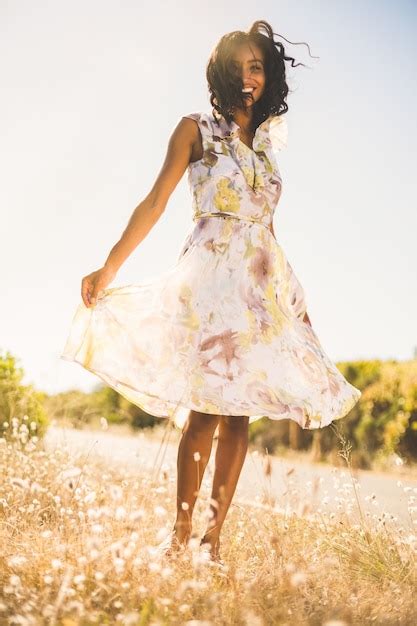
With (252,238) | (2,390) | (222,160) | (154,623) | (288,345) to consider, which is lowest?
(154,623)

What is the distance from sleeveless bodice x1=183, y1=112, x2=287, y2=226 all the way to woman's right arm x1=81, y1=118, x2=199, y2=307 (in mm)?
69

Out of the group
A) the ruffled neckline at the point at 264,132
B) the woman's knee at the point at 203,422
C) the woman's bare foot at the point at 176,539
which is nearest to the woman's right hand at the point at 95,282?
the woman's knee at the point at 203,422

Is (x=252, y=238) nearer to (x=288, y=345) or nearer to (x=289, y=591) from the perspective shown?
(x=288, y=345)

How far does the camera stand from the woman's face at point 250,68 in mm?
3111

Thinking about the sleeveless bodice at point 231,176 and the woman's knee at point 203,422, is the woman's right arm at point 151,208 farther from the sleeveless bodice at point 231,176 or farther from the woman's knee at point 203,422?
the woman's knee at point 203,422

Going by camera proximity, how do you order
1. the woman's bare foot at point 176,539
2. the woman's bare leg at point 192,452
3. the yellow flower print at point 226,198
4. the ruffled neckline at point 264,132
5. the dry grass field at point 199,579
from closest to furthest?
the dry grass field at point 199,579 < the woman's bare foot at point 176,539 < the woman's bare leg at point 192,452 < the yellow flower print at point 226,198 < the ruffled neckline at point 264,132

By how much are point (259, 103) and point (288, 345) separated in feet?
3.86

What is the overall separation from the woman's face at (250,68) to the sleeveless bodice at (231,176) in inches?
6.6

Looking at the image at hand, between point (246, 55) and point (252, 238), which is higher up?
point (246, 55)

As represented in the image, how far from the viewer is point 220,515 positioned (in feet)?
8.83

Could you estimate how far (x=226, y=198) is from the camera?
296cm

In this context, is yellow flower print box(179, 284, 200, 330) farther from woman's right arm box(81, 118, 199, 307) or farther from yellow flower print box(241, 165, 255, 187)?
yellow flower print box(241, 165, 255, 187)

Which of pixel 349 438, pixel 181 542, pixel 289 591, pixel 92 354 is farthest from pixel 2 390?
pixel 349 438

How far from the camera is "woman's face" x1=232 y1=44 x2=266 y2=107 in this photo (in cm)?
311
